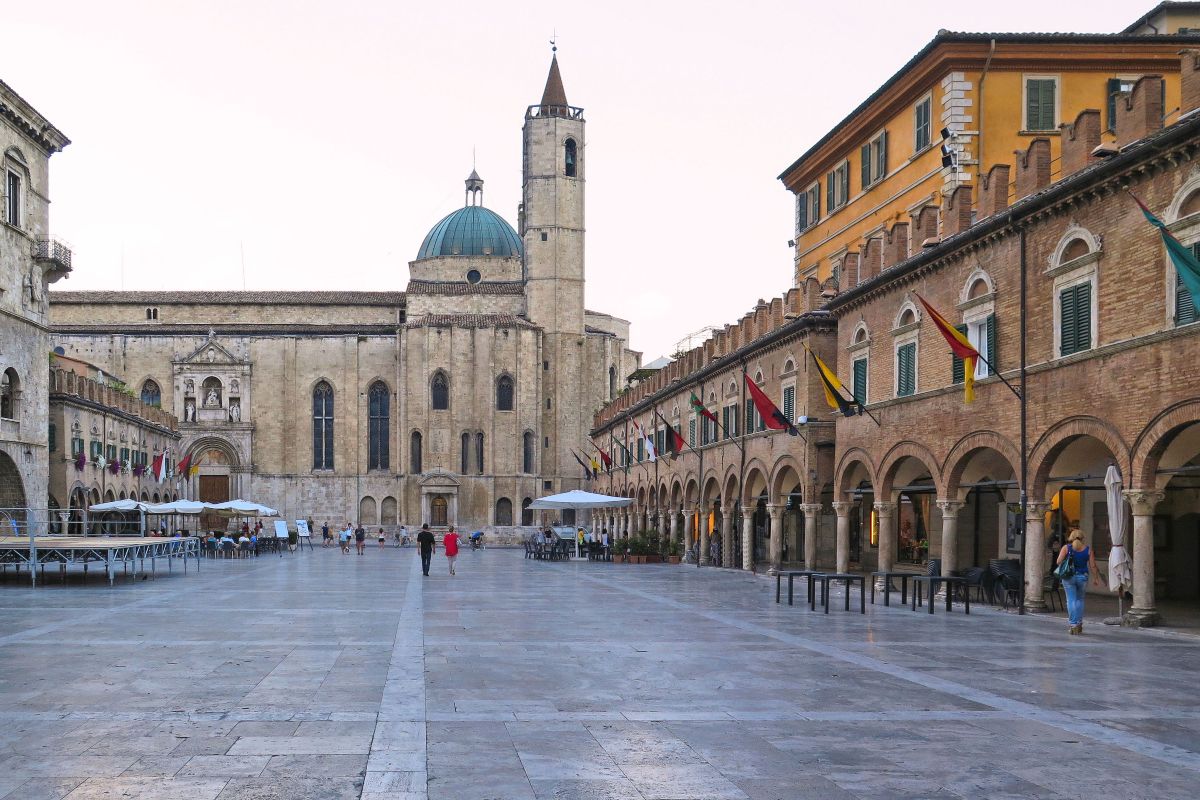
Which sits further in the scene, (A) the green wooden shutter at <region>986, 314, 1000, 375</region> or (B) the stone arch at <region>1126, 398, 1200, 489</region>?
(A) the green wooden shutter at <region>986, 314, 1000, 375</region>

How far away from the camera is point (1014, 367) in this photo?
72.1ft

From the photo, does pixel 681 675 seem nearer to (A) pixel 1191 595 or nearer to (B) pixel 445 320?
(A) pixel 1191 595

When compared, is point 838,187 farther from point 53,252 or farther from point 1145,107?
point 53,252

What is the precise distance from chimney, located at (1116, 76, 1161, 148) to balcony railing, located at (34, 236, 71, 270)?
34422 millimetres

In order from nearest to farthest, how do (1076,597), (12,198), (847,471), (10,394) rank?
(1076,597) < (847,471) < (12,198) < (10,394)

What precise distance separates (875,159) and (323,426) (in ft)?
197

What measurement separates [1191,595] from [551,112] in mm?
67014

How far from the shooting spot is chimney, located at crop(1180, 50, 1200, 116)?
Result: 17375 millimetres

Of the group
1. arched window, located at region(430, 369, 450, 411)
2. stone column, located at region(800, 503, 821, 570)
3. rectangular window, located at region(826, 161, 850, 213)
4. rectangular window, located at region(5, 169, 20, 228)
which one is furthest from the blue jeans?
arched window, located at region(430, 369, 450, 411)

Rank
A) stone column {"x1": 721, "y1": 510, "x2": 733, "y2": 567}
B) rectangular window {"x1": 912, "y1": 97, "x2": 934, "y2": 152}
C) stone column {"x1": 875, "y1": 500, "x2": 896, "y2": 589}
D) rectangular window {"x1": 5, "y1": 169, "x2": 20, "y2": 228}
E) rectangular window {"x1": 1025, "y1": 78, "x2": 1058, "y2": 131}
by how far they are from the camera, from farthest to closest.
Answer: stone column {"x1": 721, "y1": 510, "x2": 733, "y2": 567} → rectangular window {"x1": 5, "y1": 169, "x2": 20, "y2": 228} → rectangular window {"x1": 912, "y1": 97, "x2": 934, "y2": 152} → rectangular window {"x1": 1025, "y1": 78, "x2": 1058, "y2": 131} → stone column {"x1": 875, "y1": 500, "x2": 896, "y2": 589}

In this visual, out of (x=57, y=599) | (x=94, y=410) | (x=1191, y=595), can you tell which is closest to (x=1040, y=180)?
(x=1191, y=595)

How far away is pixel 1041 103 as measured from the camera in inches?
1140

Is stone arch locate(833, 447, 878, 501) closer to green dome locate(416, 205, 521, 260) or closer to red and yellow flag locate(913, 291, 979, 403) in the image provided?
red and yellow flag locate(913, 291, 979, 403)

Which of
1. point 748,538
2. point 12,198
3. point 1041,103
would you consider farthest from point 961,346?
point 12,198
